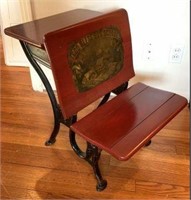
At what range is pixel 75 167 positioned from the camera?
1360 millimetres

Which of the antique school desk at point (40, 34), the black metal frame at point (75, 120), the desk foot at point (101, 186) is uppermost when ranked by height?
the antique school desk at point (40, 34)

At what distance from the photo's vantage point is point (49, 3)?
161cm

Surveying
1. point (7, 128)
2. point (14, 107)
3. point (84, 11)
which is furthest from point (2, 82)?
point (84, 11)

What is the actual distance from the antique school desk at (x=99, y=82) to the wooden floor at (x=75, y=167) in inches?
4.3

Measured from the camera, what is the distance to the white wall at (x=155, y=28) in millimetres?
1520

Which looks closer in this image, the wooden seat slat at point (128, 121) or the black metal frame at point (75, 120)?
the wooden seat slat at point (128, 121)

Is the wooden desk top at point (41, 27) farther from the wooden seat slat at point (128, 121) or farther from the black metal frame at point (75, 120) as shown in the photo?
the wooden seat slat at point (128, 121)

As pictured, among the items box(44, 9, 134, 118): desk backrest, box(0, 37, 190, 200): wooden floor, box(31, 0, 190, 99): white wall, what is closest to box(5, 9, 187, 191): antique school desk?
box(44, 9, 134, 118): desk backrest

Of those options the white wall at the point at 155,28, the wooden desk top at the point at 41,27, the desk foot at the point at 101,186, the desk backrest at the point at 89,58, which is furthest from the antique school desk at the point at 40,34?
the desk foot at the point at 101,186

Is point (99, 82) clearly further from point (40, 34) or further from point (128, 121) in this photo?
point (40, 34)

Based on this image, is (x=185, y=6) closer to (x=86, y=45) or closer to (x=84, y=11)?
(x=84, y=11)

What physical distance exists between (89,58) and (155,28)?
0.72 meters

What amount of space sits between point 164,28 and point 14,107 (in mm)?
1253

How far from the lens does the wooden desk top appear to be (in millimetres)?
1088
